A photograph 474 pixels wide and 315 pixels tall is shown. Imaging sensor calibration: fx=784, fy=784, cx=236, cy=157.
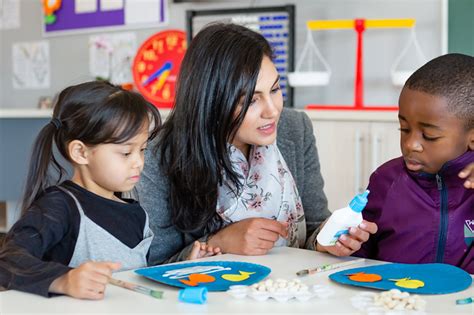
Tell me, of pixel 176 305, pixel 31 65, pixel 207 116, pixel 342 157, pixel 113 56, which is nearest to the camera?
pixel 176 305

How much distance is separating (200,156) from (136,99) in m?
0.21

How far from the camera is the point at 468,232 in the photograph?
1.40 m

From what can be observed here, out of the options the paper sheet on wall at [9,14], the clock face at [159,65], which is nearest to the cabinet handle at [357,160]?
the clock face at [159,65]

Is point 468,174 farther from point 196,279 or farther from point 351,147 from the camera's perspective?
point 351,147

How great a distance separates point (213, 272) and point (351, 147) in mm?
1894

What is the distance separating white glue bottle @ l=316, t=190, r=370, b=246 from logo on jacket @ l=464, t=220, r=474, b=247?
0.25 metres

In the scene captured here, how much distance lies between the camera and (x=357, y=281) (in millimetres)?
1116

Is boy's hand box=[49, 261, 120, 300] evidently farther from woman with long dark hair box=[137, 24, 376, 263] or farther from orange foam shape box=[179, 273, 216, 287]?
woman with long dark hair box=[137, 24, 376, 263]

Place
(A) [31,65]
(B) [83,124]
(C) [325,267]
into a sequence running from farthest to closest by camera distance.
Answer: (A) [31,65] → (B) [83,124] → (C) [325,267]

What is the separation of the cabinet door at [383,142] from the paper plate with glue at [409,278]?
1.69 meters

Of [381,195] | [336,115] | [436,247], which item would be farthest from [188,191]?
[336,115]

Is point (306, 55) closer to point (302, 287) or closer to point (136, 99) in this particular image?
point (136, 99)

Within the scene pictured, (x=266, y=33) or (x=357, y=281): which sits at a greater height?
(x=266, y=33)

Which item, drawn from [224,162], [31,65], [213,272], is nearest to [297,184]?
[224,162]
